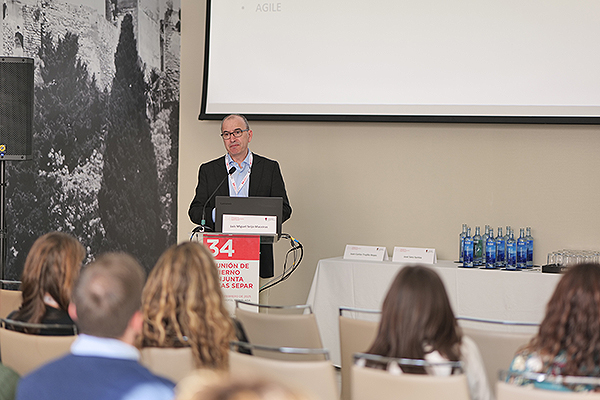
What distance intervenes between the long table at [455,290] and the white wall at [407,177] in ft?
1.63

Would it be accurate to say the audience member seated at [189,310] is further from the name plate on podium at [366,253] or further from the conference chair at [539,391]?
the name plate on podium at [366,253]

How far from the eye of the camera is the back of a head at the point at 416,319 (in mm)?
1801

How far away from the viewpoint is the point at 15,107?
171 inches

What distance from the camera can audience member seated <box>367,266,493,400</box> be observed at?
1.80m

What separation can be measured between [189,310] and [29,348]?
0.58 m

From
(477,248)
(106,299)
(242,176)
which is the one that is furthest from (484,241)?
(106,299)

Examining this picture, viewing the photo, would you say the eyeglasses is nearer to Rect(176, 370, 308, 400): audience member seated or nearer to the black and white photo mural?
the black and white photo mural

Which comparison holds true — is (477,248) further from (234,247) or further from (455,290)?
(234,247)

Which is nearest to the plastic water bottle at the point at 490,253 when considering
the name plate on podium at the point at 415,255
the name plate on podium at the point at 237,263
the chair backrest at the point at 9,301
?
the name plate on podium at the point at 415,255

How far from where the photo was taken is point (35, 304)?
237 cm

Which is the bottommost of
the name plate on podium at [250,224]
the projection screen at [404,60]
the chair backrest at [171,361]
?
the chair backrest at [171,361]

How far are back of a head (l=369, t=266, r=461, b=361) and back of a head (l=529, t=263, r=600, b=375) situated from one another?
285 millimetres

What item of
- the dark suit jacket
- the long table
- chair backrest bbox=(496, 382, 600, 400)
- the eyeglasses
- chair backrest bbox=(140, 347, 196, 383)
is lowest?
the long table

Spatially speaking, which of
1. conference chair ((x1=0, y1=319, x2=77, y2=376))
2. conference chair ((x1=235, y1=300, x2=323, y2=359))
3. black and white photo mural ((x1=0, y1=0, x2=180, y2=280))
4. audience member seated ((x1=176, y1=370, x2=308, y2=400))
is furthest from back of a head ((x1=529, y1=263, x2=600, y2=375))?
black and white photo mural ((x1=0, y1=0, x2=180, y2=280))
